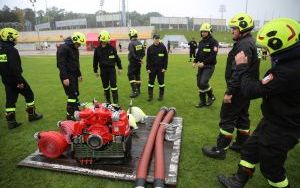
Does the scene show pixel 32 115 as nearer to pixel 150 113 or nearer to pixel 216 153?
pixel 150 113

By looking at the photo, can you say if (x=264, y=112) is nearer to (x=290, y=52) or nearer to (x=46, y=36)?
(x=290, y=52)

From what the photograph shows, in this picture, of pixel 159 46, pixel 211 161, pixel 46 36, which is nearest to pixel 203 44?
pixel 159 46

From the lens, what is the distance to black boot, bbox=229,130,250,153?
5457 millimetres

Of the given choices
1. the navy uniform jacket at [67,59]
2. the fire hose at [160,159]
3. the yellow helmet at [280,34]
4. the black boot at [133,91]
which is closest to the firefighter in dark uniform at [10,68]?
the navy uniform jacket at [67,59]

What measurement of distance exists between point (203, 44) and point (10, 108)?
5.73 meters

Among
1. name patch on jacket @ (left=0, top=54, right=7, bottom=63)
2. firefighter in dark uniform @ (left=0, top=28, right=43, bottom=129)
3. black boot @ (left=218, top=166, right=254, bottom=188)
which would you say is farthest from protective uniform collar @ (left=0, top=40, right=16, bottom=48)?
black boot @ (left=218, top=166, right=254, bottom=188)

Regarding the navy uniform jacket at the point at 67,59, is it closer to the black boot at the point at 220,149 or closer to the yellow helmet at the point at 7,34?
the yellow helmet at the point at 7,34

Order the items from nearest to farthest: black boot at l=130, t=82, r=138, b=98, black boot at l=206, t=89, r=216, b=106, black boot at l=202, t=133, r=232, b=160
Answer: black boot at l=202, t=133, r=232, b=160 < black boot at l=206, t=89, r=216, b=106 < black boot at l=130, t=82, r=138, b=98

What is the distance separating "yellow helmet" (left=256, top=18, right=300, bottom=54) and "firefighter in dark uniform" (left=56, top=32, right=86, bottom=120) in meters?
5.08

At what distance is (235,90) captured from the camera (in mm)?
4641

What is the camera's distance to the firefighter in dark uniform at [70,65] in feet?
22.8

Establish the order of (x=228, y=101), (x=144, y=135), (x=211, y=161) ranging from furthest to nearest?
(x=144, y=135) < (x=211, y=161) < (x=228, y=101)

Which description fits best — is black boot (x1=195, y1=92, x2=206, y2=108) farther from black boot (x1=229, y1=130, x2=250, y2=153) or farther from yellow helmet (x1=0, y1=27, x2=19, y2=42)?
yellow helmet (x1=0, y1=27, x2=19, y2=42)

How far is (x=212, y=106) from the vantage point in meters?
8.84
